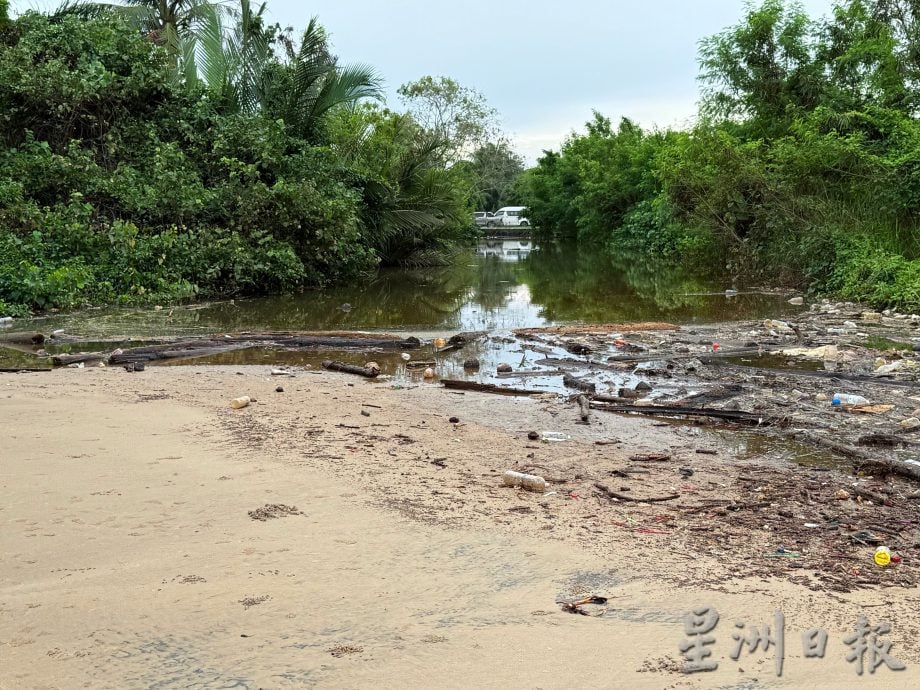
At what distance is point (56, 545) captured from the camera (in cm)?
318

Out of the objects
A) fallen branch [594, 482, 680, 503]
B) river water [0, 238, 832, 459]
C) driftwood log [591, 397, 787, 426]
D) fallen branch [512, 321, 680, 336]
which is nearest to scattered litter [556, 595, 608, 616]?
Answer: fallen branch [594, 482, 680, 503]

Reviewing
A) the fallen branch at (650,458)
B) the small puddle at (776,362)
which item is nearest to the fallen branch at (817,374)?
the small puddle at (776,362)

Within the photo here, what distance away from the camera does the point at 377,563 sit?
310cm

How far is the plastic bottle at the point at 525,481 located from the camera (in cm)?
406

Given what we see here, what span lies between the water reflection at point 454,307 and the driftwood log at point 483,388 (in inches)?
128

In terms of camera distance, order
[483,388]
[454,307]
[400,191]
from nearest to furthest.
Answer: [483,388], [454,307], [400,191]

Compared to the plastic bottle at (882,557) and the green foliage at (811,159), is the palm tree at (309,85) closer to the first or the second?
the green foliage at (811,159)

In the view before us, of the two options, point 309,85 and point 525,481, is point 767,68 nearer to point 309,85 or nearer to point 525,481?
point 309,85

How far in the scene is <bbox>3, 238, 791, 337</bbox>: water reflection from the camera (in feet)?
35.0

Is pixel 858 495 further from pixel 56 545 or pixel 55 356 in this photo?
pixel 55 356

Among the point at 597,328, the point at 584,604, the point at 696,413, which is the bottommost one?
the point at 584,604

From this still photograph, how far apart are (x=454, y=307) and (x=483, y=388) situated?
646cm

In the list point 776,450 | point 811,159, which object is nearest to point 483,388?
point 776,450

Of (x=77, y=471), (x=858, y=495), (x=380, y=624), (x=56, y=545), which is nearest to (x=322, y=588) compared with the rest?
(x=380, y=624)
